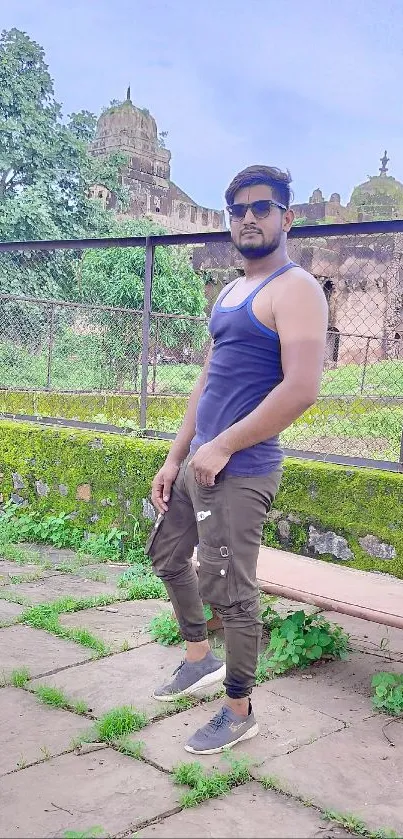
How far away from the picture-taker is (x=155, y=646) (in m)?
3.88

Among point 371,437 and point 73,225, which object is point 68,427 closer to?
point 371,437

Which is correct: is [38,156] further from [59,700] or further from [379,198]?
[379,198]

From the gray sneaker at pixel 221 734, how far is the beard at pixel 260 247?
4.96 ft

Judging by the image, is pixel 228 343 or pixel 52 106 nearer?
pixel 228 343

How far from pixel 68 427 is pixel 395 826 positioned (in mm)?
4392

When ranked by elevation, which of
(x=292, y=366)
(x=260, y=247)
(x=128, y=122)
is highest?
(x=128, y=122)

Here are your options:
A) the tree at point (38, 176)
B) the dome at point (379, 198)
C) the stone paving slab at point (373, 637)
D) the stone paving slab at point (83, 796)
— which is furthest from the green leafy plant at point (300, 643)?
the dome at point (379, 198)

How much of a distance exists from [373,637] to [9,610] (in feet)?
6.27

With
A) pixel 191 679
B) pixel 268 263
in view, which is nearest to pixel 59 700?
pixel 191 679

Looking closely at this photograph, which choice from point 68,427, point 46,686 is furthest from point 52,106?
point 46,686

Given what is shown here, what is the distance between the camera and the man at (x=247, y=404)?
8.12 feet

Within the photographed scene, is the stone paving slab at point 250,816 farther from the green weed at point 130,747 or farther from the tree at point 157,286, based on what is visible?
the tree at point 157,286

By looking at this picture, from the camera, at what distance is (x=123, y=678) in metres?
3.46

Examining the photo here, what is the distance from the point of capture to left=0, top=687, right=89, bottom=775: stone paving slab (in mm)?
2732
